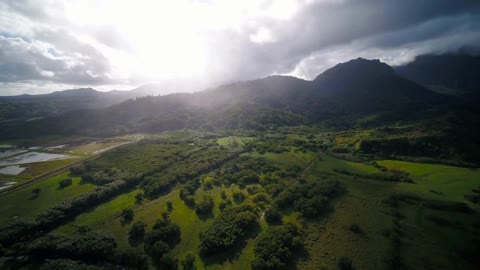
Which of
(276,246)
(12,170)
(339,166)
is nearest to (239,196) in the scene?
(276,246)

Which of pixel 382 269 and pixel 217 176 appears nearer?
pixel 382 269

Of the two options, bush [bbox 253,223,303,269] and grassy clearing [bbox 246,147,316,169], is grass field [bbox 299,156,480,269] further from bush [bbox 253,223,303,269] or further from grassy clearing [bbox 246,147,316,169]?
grassy clearing [bbox 246,147,316,169]

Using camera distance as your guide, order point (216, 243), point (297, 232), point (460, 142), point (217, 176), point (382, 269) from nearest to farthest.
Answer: point (382, 269) → point (216, 243) → point (297, 232) → point (217, 176) → point (460, 142)

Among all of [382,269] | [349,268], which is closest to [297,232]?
[349,268]

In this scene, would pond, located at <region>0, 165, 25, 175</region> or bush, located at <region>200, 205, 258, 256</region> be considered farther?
pond, located at <region>0, 165, 25, 175</region>

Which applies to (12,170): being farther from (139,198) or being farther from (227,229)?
(227,229)

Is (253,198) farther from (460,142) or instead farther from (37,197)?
(460,142)

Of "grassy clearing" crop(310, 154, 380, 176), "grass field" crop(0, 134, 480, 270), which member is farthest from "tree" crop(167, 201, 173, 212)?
"grassy clearing" crop(310, 154, 380, 176)
